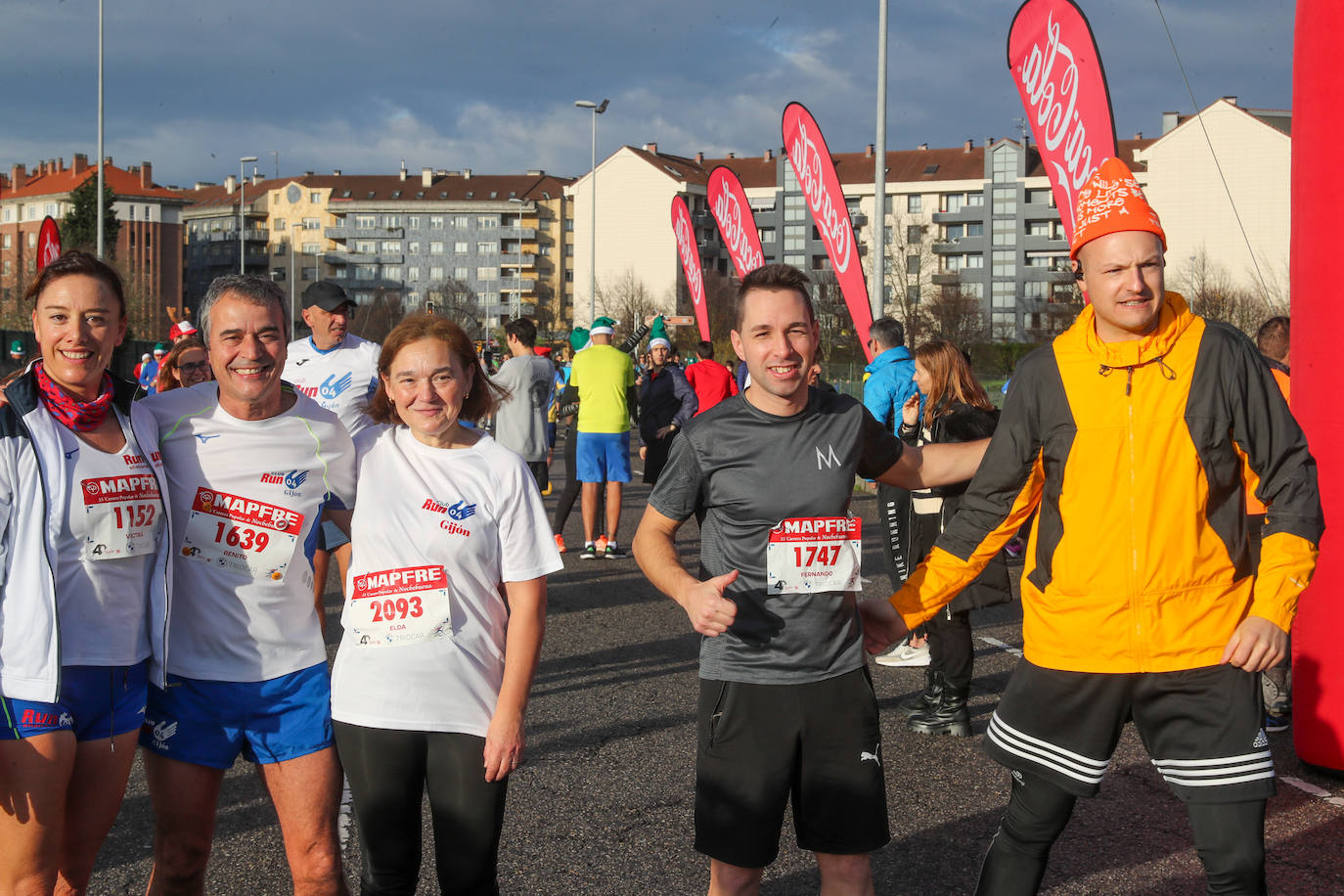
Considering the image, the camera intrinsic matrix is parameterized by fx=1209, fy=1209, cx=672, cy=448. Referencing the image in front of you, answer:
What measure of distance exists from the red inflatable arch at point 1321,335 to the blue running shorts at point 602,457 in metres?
6.58

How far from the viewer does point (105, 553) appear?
2.98 m

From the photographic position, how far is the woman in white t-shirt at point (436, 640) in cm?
297

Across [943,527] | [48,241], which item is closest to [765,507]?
[943,527]

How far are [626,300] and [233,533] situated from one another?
258 feet

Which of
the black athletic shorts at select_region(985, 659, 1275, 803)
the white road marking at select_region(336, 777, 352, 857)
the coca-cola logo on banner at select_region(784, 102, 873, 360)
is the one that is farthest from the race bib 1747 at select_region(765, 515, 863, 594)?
the coca-cola logo on banner at select_region(784, 102, 873, 360)

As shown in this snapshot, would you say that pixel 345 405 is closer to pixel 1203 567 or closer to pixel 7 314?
pixel 1203 567

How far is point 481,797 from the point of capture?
299cm

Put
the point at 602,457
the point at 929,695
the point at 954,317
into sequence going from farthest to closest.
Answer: the point at 954,317 < the point at 602,457 < the point at 929,695

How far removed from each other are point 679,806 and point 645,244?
96.8 meters

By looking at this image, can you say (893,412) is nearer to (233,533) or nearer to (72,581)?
(233,533)

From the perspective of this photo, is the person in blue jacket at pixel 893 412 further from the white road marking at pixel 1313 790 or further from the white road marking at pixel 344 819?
the white road marking at pixel 344 819

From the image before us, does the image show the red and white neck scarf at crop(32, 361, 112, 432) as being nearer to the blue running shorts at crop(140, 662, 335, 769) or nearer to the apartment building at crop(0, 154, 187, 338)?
the blue running shorts at crop(140, 662, 335, 769)

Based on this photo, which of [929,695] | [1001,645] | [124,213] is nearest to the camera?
[929,695]

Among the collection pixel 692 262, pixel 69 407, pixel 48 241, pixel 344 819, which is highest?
pixel 692 262
